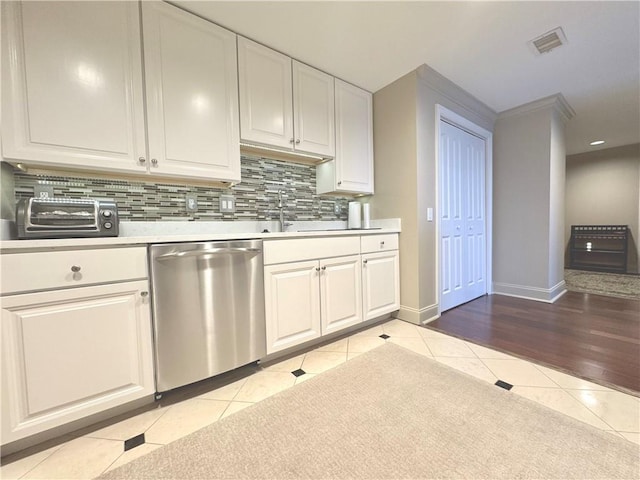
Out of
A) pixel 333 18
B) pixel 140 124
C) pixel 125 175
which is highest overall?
pixel 333 18

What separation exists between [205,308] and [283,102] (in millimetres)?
1599

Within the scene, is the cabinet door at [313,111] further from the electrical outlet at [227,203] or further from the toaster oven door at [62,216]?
the toaster oven door at [62,216]

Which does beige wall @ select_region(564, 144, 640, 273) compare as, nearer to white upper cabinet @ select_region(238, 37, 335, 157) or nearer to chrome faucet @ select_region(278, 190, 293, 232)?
white upper cabinet @ select_region(238, 37, 335, 157)

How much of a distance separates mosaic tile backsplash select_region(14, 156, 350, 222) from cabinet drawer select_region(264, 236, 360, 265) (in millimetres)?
579

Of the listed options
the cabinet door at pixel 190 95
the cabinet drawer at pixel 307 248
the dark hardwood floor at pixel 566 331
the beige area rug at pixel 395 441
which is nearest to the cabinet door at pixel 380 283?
the cabinet drawer at pixel 307 248

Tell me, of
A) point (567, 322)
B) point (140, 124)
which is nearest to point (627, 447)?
point (567, 322)

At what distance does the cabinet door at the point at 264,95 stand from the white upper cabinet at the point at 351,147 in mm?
493

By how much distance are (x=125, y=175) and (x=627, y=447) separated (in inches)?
108

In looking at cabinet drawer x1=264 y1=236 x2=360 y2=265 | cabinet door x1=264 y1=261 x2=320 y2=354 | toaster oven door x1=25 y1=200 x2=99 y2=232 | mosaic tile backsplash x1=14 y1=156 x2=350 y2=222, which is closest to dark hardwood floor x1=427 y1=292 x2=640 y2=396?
cabinet drawer x1=264 y1=236 x2=360 y2=265

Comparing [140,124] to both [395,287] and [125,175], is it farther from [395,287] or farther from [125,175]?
[395,287]

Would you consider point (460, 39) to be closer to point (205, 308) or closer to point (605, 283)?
point (205, 308)

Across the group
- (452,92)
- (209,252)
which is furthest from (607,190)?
(209,252)

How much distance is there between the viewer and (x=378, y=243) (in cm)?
224

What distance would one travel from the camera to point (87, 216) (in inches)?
46.8
